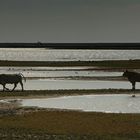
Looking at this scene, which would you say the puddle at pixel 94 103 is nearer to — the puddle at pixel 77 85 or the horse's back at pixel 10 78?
the horse's back at pixel 10 78

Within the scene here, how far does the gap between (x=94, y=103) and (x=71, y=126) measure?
763 centimetres

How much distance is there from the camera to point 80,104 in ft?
89.4

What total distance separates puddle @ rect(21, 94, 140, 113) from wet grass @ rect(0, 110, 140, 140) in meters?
2.22

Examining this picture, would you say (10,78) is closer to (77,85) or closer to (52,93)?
(52,93)

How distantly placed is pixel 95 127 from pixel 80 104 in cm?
730

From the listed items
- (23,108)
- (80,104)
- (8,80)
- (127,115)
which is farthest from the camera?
(8,80)

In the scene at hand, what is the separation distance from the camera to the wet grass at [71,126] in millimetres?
18219

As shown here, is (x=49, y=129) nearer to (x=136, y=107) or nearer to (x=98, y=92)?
(x=136, y=107)

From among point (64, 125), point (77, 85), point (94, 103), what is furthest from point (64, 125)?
point (77, 85)

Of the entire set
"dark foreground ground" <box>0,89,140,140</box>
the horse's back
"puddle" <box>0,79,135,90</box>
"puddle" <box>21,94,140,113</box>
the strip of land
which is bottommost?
"puddle" <box>0,79,135,90</box>

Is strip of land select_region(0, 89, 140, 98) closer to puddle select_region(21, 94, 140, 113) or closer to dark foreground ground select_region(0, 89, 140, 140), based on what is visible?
puddle select_region(21, 94, 140, 113)

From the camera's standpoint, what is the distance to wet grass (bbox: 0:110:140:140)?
18.2 metres

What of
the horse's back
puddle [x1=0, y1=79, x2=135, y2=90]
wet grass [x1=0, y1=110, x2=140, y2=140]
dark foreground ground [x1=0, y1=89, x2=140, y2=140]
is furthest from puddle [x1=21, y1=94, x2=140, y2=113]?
puddle [x1=0, y1=79, x2=135, y2=90]

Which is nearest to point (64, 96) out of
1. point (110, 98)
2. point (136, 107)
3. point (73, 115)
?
point (110, 98)
